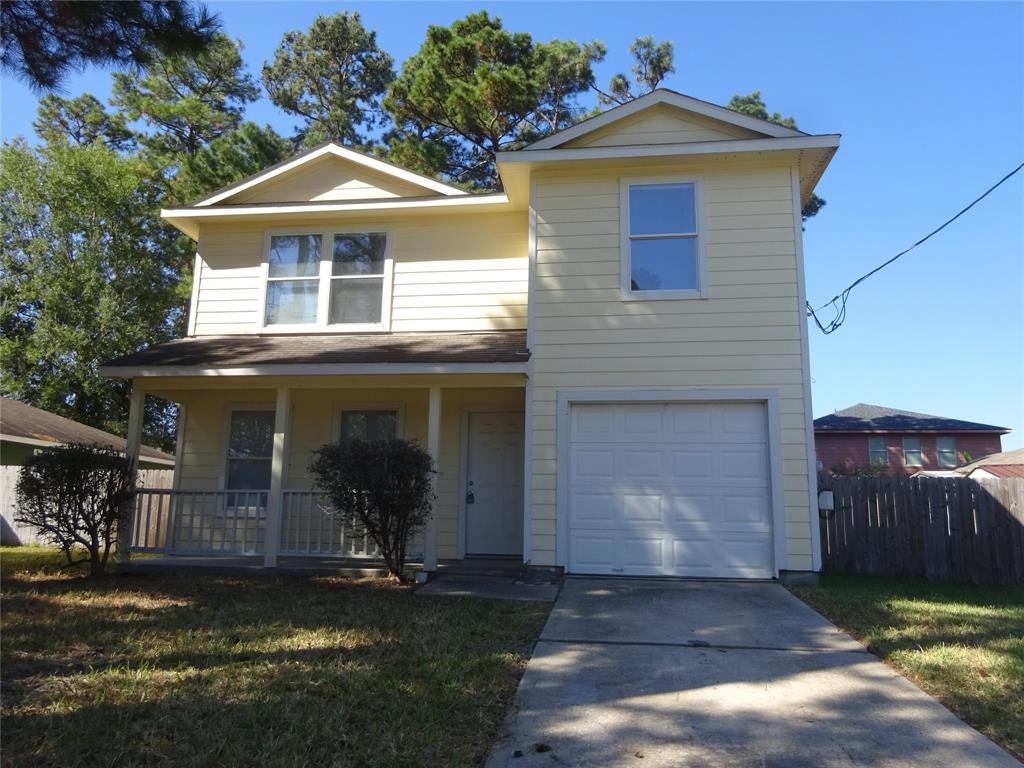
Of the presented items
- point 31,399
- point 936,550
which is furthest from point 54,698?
point 31,399

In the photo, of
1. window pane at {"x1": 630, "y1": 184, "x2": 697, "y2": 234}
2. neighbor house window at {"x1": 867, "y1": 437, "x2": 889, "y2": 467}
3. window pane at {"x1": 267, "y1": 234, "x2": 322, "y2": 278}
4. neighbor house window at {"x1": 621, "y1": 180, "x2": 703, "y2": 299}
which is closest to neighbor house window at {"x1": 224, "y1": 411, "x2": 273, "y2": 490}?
window pane at {"x1": 267, "y1": 234, "x2": 322, "y2": 278}

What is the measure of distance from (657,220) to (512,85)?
10030mm

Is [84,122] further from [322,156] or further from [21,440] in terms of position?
[322,156]

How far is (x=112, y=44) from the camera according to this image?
16.6 ft

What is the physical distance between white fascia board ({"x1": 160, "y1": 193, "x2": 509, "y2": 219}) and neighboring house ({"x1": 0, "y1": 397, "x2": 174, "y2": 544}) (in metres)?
5.64

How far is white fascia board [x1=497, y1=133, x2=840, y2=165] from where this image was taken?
8.13 metres

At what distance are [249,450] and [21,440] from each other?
9.04 m

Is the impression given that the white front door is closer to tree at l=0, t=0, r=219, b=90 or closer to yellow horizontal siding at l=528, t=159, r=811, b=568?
yellow horizontal siding at l=528, t=159, r=811, b=568

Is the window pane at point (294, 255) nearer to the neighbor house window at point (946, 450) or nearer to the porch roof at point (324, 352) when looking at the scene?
the porch roof at point (324, 352)

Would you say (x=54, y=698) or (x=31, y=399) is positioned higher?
(x=31, y=399)

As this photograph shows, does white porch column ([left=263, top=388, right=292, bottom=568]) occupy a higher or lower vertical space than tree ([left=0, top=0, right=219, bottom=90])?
lower

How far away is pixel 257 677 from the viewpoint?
4152 millimetres

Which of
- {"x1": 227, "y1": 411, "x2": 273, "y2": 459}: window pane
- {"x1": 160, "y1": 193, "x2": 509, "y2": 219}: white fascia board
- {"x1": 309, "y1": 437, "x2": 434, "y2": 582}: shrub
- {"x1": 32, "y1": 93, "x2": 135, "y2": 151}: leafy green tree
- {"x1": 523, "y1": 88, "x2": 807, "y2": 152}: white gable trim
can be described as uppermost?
{"x1": 32, "y1": 93, "x2": 135, "y2": 151}: leafy green tree

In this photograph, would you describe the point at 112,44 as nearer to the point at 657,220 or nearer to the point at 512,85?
the point at 657,220
